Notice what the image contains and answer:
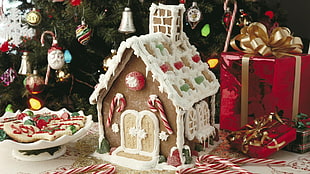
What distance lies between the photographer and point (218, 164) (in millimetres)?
1714

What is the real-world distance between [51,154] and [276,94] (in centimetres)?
108

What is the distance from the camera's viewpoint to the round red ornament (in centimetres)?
166

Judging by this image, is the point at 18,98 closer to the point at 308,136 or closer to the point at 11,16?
the point at 11,16

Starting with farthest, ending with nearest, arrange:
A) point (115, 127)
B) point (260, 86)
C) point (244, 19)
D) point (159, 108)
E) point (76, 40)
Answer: point (76, 40) → point (244, 19) → point (260, 86) → point (115, 127) → point (159, 108)

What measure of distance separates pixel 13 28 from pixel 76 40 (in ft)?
1.23

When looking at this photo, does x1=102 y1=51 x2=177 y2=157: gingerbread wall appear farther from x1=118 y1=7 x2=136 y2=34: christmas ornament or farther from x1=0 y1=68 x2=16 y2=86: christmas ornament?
x1=0 y1=68 x2=16 y2=86: christmas ornament

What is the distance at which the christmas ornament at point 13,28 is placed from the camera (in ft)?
8.03

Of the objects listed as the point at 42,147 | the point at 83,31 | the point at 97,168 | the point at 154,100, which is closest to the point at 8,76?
the point at 83,31

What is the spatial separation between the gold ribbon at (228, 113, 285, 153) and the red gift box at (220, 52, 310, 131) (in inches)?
4.8

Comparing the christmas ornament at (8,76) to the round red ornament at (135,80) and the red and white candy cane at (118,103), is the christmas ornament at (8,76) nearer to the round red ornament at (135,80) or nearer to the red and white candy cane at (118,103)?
the red and white candy cane at (118,103)

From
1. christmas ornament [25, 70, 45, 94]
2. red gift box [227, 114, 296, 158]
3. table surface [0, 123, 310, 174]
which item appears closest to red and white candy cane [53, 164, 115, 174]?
table surface [0, 123, 310, 174]

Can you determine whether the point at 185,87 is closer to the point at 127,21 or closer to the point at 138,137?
the point at 138,137

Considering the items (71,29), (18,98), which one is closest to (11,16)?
(71,29)

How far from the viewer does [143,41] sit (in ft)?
5.47
